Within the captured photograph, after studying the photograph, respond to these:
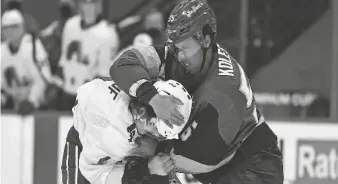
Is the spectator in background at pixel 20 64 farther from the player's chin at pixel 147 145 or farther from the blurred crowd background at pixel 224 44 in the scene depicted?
A: the player's chin at pixel 147 145

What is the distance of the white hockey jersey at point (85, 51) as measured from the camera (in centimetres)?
612

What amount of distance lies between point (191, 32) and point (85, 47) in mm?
3190

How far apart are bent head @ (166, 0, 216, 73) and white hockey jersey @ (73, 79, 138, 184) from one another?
0.27 metres

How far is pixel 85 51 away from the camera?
631 centimetres

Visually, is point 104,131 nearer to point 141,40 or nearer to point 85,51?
point 141,40

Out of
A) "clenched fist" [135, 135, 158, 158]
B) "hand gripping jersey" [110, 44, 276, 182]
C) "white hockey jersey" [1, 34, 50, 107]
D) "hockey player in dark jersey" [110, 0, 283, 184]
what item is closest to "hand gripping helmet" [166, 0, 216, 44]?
"hockey player in dark jersey" [110, 0, 283, 184]

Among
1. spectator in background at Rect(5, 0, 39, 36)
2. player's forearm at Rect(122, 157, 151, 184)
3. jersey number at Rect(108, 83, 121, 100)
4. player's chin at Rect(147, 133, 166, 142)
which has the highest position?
spectator in background at Rect(5, 0, 39, 36)

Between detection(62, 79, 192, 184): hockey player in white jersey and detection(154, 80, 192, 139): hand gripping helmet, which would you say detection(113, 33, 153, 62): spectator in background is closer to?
detection(62, 79, 192, 184): hockey player in white jersey

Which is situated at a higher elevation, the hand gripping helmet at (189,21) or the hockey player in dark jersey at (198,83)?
the hand gripping helmet at (189,21)

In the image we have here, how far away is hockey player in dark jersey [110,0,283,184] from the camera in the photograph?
127 inches

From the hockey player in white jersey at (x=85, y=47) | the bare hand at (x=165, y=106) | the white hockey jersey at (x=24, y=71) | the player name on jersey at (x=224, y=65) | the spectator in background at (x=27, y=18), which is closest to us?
the bare hand at (x=165, y=106)

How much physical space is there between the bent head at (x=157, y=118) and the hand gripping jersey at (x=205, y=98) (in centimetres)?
7

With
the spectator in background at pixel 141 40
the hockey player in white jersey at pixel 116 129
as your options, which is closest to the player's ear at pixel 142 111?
the hockey player in white jersey at pixel 116 129

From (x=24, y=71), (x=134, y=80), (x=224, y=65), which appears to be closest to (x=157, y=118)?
(x=134, y=80)
